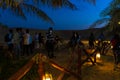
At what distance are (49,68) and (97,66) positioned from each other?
2.37m

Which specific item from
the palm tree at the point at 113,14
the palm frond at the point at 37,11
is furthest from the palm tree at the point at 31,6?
the palm tree at the point at 113,14

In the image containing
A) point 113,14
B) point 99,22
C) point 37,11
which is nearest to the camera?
point 37,11

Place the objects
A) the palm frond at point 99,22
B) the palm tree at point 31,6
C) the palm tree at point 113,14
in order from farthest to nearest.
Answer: the palm frond at point 99,22
the palm tree at point 113,14
the palm tree at point 31,6

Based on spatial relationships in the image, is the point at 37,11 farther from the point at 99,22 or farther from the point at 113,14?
the point at 99,22

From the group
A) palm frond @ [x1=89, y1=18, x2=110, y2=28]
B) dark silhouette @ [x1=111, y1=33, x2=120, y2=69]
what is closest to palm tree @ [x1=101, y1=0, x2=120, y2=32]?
palm frond @ [x1=89, y1=18, x2=110, y2=28]

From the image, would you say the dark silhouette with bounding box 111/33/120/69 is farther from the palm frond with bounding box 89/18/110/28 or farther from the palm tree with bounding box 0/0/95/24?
the palm frond with bounding box 89/18/110/28

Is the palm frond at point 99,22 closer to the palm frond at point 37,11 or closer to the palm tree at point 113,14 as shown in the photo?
the palm tree at point 113,14

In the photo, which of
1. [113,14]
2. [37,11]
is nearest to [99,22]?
[113,14]

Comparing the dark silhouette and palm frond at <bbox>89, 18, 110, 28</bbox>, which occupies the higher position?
palm frond at <bbox>89, 18, 110, 28</bbox>

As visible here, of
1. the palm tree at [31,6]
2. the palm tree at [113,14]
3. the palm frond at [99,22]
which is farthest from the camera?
the palm frond at [99,22]

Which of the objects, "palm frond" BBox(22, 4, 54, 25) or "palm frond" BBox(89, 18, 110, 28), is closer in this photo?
"palm frond" BBox(22, 4, 54, 25)

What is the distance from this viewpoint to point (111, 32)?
78.9 feet

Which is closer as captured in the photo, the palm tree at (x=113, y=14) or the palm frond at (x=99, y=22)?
the palm tree at (x=113, y=14)

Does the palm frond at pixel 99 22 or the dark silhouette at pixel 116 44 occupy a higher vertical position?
the palm frond at pixel 99 22
